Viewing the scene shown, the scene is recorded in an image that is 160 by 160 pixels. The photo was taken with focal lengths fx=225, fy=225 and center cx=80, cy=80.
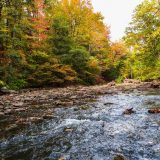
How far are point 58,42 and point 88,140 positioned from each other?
789 inches

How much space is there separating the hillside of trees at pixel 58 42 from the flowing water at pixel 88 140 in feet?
32.2

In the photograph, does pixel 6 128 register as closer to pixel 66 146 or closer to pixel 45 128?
pixel 45 128

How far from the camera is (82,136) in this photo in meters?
4.84

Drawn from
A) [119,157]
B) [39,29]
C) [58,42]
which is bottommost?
[119,157]

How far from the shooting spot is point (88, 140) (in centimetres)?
455

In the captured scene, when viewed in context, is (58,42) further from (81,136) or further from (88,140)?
(88,140)

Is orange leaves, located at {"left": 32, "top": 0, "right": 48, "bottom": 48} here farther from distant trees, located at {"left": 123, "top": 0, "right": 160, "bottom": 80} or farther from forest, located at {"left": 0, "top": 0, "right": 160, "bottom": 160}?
distant trees, located at {"left": 123, "top": 0, "right": 160, "bottom": 80}

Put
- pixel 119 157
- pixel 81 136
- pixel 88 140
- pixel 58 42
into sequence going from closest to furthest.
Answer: pixel 119 157 → pixel 88 140 → pixel 81 136 → pixel 58 42

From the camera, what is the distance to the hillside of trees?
1747 centimetres

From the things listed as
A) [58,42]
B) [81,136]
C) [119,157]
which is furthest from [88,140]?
[58,42]

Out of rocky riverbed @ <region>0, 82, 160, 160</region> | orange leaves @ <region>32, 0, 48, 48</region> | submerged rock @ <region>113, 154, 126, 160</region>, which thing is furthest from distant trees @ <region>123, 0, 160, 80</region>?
submerged rock @ <region>113, 154, 126, 160</region>

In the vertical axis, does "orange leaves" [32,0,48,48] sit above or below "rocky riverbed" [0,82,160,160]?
above

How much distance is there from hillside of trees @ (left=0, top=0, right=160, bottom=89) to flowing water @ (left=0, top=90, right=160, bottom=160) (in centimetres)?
981

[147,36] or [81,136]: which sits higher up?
[147,36]
